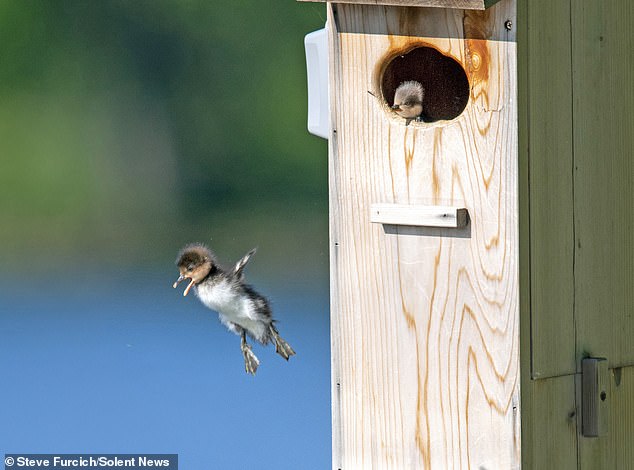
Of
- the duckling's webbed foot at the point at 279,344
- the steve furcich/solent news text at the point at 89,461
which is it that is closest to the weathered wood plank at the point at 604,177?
the duckling's webbed foot at the point at 279,344

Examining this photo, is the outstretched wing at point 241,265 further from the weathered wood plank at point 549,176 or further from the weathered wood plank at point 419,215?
the weathered wood plank at point 549,176

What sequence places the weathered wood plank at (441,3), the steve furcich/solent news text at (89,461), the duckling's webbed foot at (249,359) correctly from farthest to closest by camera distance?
1. the steve furcich/solent news text at (89,461)
2. the duckling's webbed foot at (249,359)
3. the weathered wood plank at (441,3)

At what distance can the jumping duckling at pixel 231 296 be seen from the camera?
3.54 m

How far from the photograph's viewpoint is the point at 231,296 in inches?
140

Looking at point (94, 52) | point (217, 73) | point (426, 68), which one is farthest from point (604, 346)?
point (94, 52)

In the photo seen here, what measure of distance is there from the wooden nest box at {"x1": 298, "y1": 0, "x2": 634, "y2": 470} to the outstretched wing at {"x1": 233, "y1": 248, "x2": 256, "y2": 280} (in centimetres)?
105

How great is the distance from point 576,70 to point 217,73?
1.44 meters

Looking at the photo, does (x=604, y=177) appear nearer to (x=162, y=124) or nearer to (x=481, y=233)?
(x=481, y=233)

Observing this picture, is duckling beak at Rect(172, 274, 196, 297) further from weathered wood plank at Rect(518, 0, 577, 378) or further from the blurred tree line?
weathered wood plank at Rect(518, 0, 577, 378)

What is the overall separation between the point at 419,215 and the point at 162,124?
1.47 meters

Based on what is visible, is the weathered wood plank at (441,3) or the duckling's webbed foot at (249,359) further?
the duckling's webbed foot at (249,359)

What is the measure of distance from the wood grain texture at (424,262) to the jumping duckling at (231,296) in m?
0.99

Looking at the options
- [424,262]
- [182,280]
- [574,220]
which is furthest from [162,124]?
[574,220]

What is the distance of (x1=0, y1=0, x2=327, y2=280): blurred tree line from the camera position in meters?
3.65
